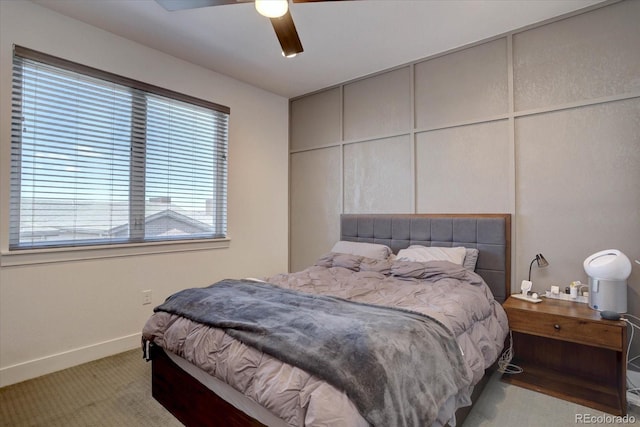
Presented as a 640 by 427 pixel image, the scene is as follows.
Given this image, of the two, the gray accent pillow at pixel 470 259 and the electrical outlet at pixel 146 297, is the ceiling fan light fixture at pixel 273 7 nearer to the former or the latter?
the gray accent pillow at pixel 470 259

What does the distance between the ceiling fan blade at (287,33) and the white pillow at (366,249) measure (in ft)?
6.49

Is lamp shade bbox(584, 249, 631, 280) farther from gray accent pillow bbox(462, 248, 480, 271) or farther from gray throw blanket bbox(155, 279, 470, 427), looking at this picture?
gray throw blanket bbox(155, 279, 470, 427)

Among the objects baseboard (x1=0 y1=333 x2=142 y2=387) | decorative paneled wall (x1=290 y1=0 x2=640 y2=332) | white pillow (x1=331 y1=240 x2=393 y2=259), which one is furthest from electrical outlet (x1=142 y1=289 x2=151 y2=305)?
decorative paneled wall (x1=290 y1=0 x2=640 y2=332)

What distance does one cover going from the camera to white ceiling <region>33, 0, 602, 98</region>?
8.02ft

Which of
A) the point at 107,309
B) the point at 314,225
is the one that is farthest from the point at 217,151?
the point at 107,309

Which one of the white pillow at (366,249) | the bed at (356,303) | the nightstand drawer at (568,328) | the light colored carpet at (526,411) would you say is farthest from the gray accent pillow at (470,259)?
the light colored carpet at (526,411)

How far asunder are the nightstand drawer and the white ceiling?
2282 millimetres

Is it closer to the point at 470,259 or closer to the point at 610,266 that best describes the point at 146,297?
the point at 470,259

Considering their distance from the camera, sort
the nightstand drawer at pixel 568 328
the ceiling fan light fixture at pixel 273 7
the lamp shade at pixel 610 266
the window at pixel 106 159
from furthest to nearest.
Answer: the window at pixel 106 159 → the lamp shade at pixel 610 266 → the nightstand drawer at pixel 568 328 → the ceiling fan light fixture at pixel 273 7

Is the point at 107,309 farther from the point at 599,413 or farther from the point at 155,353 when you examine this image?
the point at 599,413

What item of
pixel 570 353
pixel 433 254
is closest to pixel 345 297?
pixel 433 254

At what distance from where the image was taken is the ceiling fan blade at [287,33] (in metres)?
1.86

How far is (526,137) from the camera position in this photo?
107 inches

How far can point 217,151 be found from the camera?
366 cm
